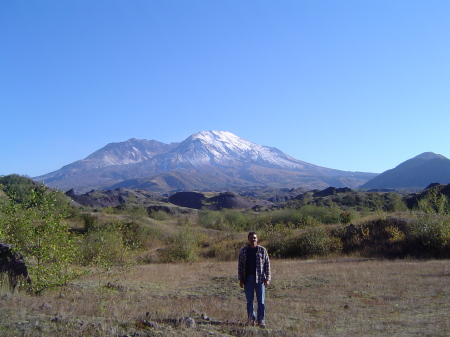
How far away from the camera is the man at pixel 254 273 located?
23.9 feet

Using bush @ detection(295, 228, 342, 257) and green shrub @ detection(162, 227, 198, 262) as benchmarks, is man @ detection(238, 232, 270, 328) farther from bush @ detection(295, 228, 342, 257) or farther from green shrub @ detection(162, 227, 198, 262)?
green shrub @ detection(162, 227, 198, 262)

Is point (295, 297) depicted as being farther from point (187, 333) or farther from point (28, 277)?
point (28, 277)

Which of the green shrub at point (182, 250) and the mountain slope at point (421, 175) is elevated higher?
the mountain slope at point (421, 175)

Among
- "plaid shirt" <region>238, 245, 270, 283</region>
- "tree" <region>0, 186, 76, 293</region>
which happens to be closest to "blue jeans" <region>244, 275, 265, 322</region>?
"plaid shirt" <region>238, 245, 270, 283</region>

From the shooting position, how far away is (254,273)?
24.2 ft

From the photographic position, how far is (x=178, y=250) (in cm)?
2584

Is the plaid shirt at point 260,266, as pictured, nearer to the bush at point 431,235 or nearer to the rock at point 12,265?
the rock at point 12,265

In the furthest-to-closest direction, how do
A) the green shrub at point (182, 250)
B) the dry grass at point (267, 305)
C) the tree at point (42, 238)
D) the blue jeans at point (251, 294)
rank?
the green shrub at point (182, 250)
the tree at point (42, 238)
the blue jeans at point (251, 294)
the dry grass at point (267, 305)

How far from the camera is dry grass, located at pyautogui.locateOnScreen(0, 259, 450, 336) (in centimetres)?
606

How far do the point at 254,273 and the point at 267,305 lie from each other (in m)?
3.40

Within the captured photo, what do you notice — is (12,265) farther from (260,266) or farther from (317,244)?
(317,244)

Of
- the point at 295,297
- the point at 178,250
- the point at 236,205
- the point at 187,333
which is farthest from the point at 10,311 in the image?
the point at 236,205

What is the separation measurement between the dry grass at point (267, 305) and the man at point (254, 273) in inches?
14.9

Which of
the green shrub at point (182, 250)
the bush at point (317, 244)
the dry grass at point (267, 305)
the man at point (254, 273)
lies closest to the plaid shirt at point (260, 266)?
the man at point (254, 273)
